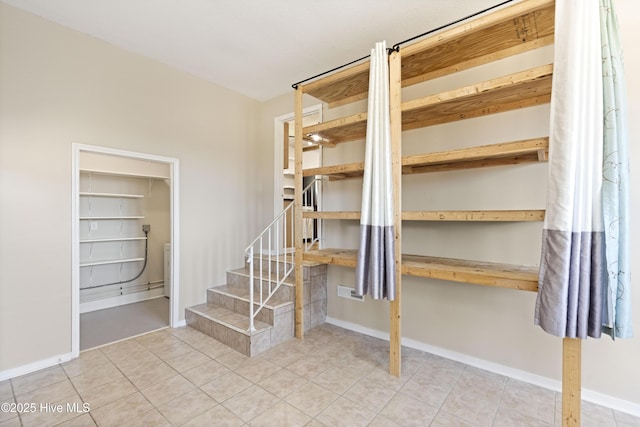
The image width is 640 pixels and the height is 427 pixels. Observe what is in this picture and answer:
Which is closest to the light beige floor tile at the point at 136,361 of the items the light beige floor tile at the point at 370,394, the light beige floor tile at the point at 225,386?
the light beige floor tile at the point at 225,386

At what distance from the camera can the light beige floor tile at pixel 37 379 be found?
2246 millimetres

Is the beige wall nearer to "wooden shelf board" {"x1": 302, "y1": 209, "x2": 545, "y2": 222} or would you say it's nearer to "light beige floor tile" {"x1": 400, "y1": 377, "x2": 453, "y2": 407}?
"wooden shelf board" {"x1": 302, "y1": 209, "x2": 545, "y2": 222}

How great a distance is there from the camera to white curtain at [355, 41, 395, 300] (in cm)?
240

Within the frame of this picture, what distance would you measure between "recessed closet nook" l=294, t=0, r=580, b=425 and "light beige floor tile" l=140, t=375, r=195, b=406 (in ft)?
4.03

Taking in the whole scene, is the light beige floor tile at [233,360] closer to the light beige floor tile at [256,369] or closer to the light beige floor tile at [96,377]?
the light beige floor tile at [256,369]

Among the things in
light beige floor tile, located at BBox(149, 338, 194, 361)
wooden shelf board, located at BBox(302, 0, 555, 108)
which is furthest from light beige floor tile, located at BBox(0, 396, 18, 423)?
wooden shelf board, located at BBox(302, 0, 555, 108)

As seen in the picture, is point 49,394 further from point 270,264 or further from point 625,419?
point 625,419

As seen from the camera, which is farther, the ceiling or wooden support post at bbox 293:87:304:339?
wooden support post at bbox 293:87:304:339

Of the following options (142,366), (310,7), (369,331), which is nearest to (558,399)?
(369,331)

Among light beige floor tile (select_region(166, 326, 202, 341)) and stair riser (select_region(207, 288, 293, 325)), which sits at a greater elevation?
stair riser (select_region(207, 288, 293, 325))

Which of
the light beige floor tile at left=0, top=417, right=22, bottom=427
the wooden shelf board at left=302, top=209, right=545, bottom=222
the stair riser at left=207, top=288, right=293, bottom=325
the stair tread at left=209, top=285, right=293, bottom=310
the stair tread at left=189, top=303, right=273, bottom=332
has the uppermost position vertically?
the wooden shelf board at left=302, top=209, right=545, bottom=222

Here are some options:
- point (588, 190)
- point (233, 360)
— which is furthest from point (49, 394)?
point (588, 190)

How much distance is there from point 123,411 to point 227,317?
132 centimetres

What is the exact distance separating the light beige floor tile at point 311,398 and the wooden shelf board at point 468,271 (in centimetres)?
108
